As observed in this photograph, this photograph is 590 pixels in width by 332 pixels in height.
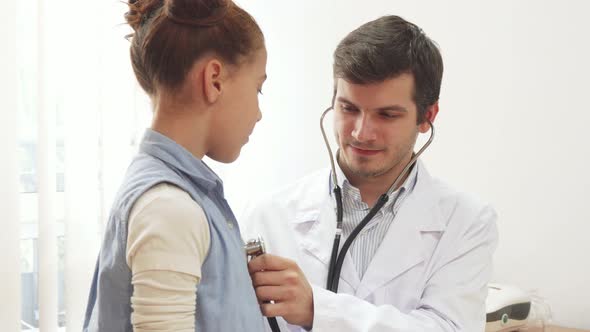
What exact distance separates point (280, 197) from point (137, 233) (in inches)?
30.8

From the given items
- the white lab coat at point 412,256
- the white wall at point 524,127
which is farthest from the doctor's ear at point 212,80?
the white wall at point 524,127

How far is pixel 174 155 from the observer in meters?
0.78

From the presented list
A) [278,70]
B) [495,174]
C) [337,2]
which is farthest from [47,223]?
[495,174]

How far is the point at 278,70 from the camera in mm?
2590

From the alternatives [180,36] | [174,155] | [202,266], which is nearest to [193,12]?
[180,36]

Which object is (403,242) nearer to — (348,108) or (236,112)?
(348,108)

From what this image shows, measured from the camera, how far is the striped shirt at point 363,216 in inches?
52.6

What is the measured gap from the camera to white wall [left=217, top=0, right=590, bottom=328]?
1.88 meters

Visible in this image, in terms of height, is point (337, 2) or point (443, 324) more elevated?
point (337, 2)

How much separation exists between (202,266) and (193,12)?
29cm

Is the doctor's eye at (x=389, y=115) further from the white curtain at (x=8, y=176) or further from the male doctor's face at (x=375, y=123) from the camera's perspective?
the white curtain at (x=8, y=176)

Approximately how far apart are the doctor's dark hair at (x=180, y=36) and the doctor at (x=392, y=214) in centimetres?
52

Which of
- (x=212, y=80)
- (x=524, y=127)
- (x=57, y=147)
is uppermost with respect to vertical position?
(x=212, y=80)

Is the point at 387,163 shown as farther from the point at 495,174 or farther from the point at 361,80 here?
the point at 495,174
